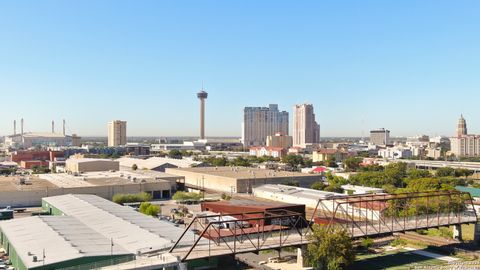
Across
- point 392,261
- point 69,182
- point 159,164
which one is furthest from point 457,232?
point 159,164

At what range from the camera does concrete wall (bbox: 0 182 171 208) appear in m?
30.5

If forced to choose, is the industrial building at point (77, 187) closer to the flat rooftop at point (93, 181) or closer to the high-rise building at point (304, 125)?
the flat rooftop at point (93, 181)

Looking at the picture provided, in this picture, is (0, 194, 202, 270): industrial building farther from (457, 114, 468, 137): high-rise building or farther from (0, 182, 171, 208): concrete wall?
(457, 114, 468, 137): high-rise building

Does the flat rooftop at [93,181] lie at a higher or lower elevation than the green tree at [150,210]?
higher

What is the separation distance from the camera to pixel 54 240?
1606 cm

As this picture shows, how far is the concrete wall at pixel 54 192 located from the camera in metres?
30.5

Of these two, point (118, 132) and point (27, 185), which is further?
point (118, 132)

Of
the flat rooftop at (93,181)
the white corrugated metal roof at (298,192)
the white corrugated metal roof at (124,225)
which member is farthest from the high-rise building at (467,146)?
the white corrugated metal roof at (124,225)

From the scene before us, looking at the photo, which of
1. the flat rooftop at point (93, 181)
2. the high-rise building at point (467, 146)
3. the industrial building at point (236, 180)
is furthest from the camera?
the high-rise building at point (467, 146)

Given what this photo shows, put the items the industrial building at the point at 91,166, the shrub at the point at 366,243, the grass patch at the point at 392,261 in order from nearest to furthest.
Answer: the grass patch at the point at 392,261 → the shrub at the point at 366,243 → the industrial building at the point at 91,166

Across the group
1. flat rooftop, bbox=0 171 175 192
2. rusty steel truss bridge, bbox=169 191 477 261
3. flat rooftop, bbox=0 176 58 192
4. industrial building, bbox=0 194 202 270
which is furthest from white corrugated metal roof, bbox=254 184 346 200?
flat rooftop, bbox=0 176 58 192

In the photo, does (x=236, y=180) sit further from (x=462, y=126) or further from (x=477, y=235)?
(x=462, y=126)

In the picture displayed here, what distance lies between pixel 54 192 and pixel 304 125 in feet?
330

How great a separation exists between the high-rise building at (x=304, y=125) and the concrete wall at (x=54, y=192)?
93928mm
